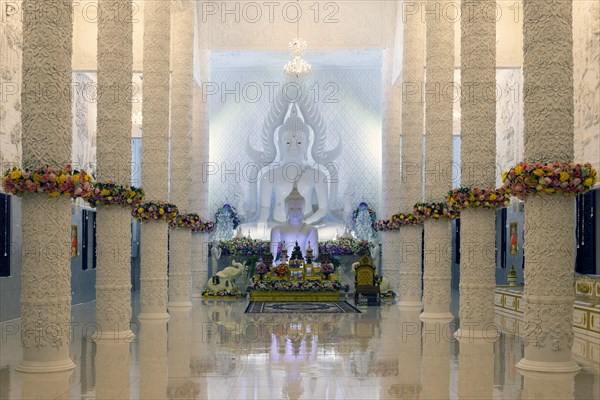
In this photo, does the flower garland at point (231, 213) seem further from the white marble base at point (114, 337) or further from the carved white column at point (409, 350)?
the white marble base at point (114, 337)

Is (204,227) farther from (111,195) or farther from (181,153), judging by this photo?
(111,195)

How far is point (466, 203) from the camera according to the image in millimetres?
12656

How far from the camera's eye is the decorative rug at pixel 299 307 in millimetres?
18250

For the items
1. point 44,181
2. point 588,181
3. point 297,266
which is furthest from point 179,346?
point 297,266

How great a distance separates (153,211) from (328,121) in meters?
15.3

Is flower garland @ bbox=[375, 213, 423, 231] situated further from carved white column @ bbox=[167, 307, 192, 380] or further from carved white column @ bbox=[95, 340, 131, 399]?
carved white column @ bbox=[95, 340, 131, 399]

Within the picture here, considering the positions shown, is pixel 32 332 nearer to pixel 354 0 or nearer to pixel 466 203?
pixel 466 203

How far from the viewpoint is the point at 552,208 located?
31.1ft

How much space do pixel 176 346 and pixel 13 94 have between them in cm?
708

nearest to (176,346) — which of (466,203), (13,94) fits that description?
(466,203)

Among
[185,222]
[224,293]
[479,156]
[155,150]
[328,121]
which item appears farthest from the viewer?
[328,121]

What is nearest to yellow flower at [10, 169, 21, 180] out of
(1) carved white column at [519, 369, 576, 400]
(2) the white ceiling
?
(1) carved white column at [519, 369, 576, 400]

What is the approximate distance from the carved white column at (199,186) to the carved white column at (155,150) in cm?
692

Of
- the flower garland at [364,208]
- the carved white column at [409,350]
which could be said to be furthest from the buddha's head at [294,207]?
the carved white column at [409,350]
